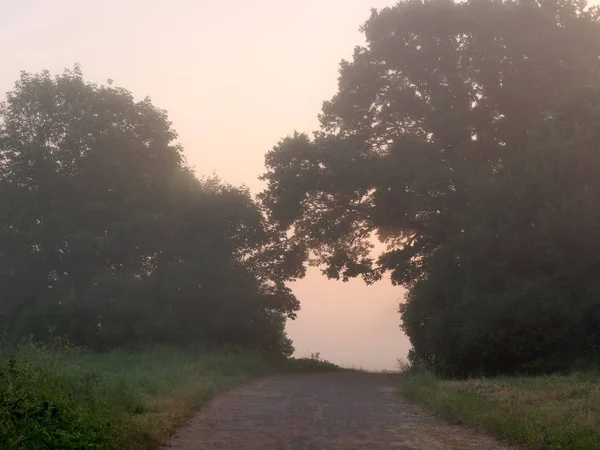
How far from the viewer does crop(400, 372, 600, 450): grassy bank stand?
11959 millimetres

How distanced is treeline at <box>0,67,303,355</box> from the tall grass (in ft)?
73.4

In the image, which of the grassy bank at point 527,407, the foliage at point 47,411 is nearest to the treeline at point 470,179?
the grassy bank at point 527,407

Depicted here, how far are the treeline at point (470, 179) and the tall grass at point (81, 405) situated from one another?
15.1 meters

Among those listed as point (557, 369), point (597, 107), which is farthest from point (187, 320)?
point (597, 107)

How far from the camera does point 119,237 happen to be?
152 feet

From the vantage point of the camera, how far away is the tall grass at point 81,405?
9.81 m

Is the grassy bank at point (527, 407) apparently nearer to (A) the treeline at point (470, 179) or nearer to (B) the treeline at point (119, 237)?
(A) the treeline at point (470, 179)

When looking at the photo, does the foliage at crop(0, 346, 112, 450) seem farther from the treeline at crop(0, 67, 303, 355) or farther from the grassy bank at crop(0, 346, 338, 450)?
the treeline at crop(0, 67, 303, 355)

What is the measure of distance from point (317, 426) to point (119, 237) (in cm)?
3418

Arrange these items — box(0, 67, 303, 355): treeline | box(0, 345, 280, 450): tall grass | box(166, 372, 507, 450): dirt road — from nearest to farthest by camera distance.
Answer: box(0, 345, 280, 450): tall grass → box(166, 372, 507, 450): dirt road → box(0, 67, 303, 355): treeline

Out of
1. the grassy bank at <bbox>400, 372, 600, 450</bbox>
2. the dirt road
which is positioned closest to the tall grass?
the dirt road

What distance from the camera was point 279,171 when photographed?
1602 inches

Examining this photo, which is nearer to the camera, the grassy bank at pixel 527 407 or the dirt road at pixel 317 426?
the grassy bank at pixel 527 407

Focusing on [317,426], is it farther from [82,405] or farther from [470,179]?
[470,179]
